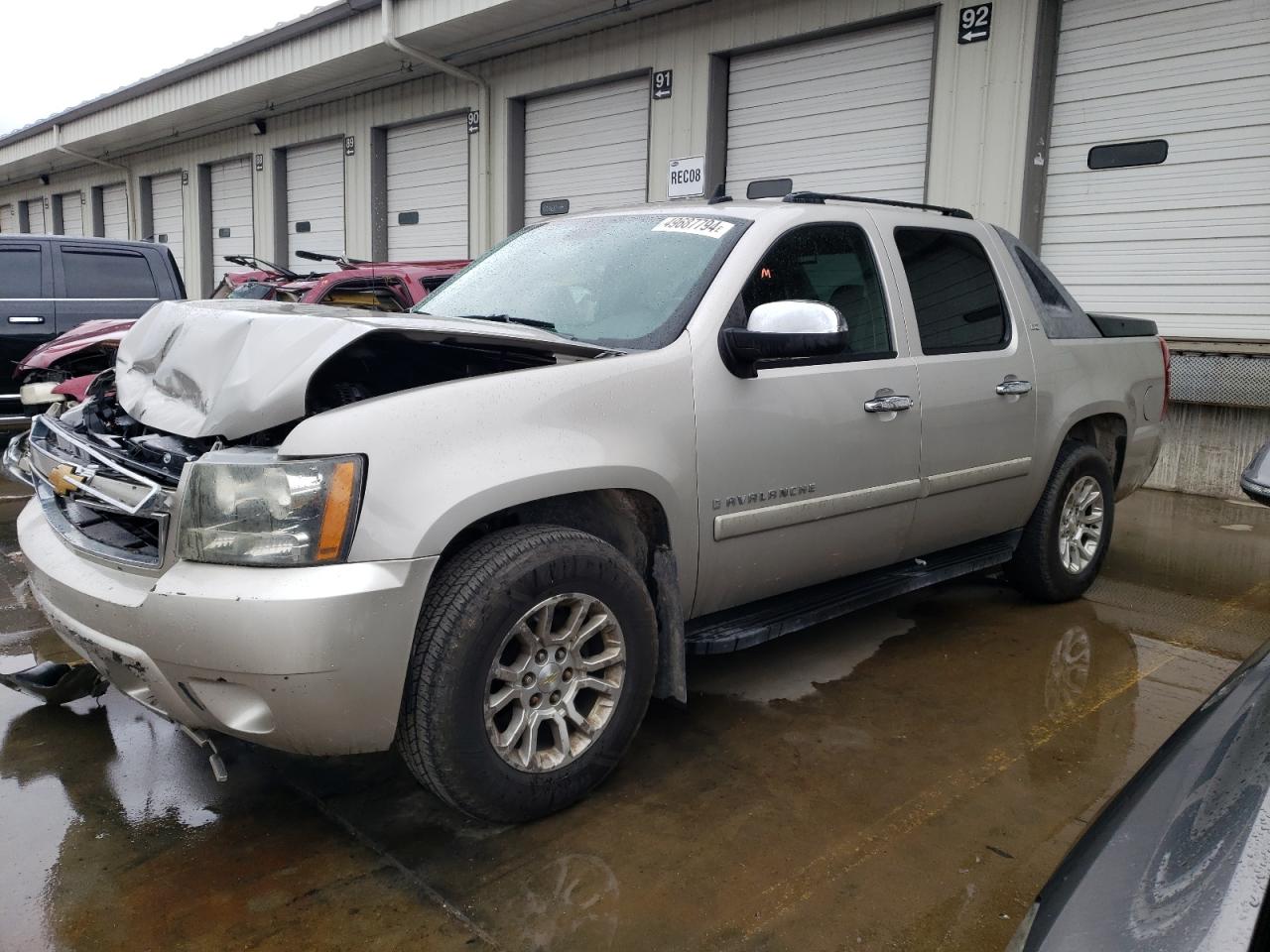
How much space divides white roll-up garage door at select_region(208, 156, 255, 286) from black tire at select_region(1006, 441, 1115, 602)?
16.2 metres

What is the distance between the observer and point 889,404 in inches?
140

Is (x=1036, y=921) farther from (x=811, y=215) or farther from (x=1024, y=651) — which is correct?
(x=1024, y=651)

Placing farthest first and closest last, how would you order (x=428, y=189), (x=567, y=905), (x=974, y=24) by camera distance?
(x=428, y=189)
(x=974, y=24)
(x=567, y=905)

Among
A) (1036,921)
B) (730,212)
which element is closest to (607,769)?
(1036,921)

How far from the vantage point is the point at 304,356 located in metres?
2.52

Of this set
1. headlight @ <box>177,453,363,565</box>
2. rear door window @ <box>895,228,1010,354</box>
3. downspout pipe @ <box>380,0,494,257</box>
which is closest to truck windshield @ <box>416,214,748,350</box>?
rear door window @ <box>895,228,1010,354</box>

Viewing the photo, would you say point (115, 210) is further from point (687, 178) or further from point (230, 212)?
point (687, 178)

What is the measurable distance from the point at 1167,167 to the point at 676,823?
6.99 metres

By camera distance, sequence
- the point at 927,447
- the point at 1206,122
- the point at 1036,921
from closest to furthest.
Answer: the point at 1036,921 < the point at 927,447 < the point at 1206,122

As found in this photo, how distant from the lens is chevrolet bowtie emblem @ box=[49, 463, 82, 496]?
2.76 m

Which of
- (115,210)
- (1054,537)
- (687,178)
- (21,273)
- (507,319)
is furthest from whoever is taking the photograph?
(115,210)

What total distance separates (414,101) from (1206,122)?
9868 mm

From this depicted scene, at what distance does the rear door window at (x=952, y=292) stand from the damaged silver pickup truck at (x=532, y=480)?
15mm

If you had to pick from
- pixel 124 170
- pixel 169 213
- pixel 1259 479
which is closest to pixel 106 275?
pixel 1259 479
